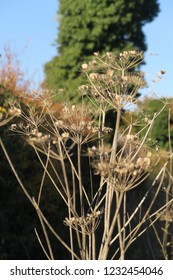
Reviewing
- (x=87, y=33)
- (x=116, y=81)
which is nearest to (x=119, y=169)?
(x=116, y=81)

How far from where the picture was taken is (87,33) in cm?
1922

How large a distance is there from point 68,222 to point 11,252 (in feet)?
13.7

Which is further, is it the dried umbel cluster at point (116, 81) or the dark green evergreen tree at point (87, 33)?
the dark green evergreen tree at point (87, 33)

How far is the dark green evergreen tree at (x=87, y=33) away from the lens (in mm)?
19234

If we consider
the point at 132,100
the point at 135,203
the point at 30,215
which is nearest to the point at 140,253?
the point at 135,203

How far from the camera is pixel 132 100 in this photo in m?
3.34

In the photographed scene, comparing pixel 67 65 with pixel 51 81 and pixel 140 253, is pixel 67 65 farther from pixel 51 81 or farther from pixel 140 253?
pixel 140 253

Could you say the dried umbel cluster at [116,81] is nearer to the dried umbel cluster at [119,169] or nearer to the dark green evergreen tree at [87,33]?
the dried umbel cluster at [119,169]

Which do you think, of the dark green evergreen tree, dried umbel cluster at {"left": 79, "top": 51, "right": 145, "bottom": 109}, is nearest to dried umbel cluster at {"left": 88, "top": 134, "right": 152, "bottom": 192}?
dried umbel cluster at {"left": 79, "top": 51, "right": 145, "bottom": 109}

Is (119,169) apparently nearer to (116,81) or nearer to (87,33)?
(116,81)

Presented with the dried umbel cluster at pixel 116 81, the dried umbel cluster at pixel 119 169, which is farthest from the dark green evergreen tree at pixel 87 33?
the dried umbel cluster at pixel 119 169

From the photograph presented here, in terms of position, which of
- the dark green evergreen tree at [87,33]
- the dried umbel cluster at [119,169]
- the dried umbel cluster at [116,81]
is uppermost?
the dark green evergreen tree at [87,33]

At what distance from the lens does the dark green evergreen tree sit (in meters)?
19.2

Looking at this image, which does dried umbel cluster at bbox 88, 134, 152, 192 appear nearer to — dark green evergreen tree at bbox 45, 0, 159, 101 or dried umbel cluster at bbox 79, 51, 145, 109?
dried umbel cluster at bbox 79, 51, 145, 109
